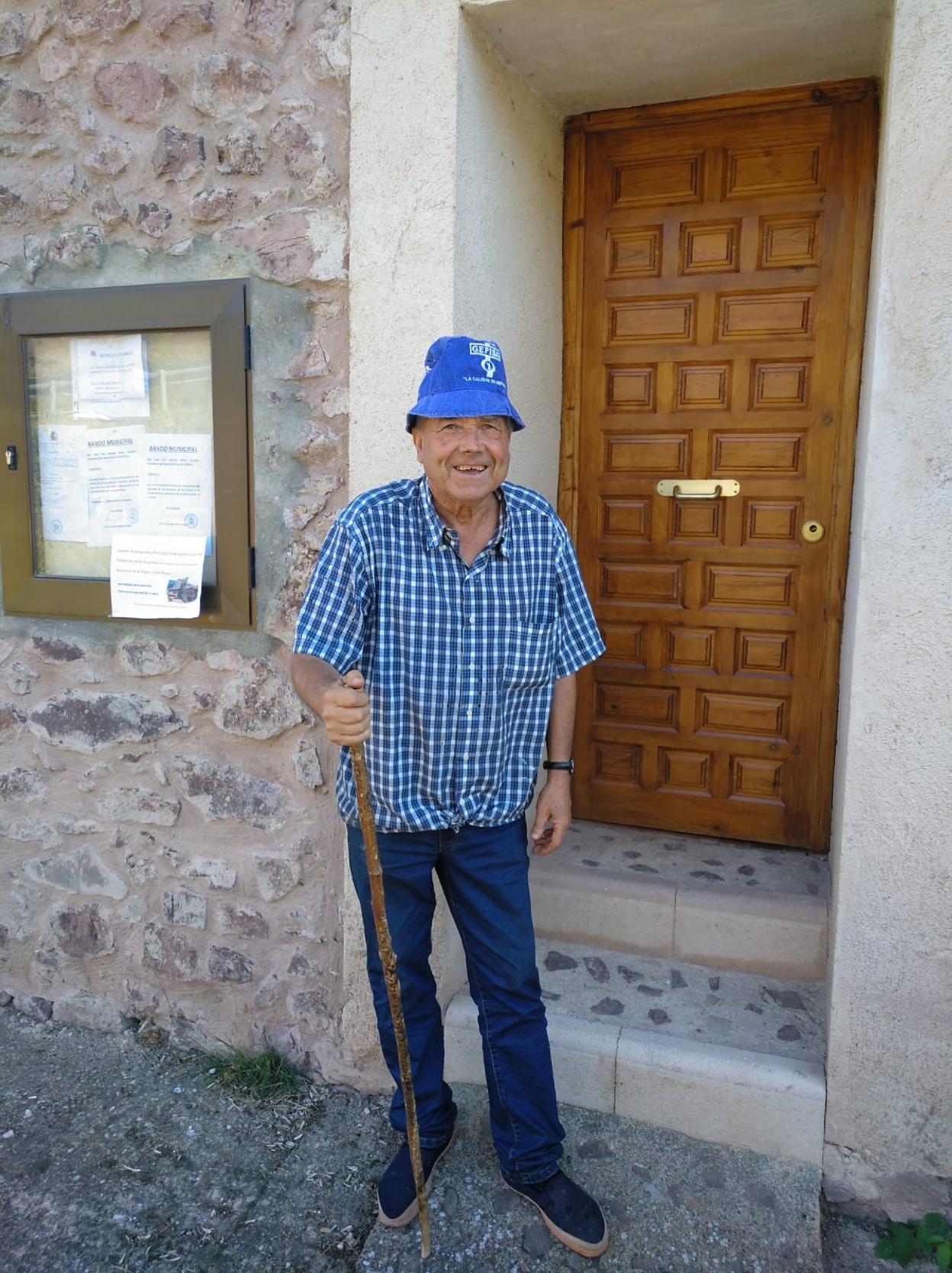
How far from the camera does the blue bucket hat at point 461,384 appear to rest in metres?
2.00

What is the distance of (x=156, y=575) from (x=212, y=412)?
54 cm

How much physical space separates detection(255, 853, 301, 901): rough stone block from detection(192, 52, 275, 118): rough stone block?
87.5 inches

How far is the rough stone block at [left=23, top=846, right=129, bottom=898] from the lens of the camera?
9.95ft

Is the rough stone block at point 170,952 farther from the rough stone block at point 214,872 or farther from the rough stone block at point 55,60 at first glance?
the rough stone block at point 55,60

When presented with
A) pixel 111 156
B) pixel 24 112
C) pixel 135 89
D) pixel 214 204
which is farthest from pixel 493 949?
pixel 24 112

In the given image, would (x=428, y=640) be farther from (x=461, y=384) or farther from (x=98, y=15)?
(x=98, y=15)

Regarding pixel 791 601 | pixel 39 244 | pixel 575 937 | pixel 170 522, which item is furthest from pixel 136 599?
pixel 791 601

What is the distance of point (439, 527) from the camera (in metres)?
2.08

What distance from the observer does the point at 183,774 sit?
9.50 feet

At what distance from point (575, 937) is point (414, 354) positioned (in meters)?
1.89

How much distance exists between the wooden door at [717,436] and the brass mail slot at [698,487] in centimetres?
1

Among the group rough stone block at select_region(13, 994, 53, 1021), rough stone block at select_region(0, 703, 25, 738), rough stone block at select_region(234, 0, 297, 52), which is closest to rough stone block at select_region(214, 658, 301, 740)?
rough stone block at select_region(0, 703, 25, 738)

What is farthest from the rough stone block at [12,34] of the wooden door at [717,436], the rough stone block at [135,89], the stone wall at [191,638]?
the wooden door at [717,436]

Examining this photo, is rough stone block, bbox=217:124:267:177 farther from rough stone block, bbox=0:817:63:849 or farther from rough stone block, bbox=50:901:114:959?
rough stone block, bbox=50:901:114:959
